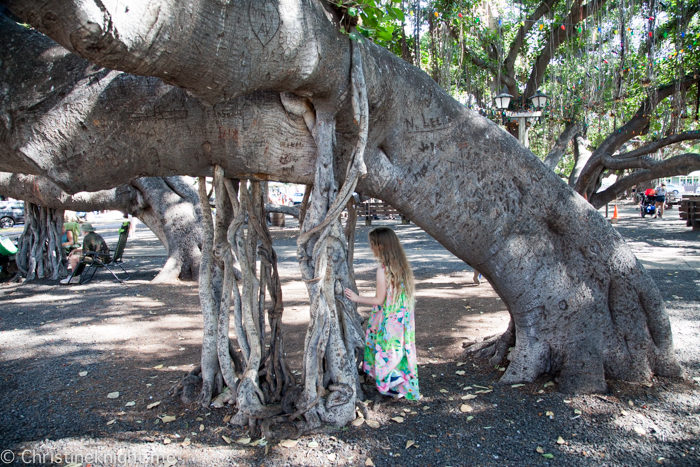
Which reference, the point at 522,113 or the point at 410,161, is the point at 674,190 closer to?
the point at 522,113

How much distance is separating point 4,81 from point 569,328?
4.08 metres

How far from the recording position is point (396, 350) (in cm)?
360

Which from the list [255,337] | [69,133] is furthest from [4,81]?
[255,337]

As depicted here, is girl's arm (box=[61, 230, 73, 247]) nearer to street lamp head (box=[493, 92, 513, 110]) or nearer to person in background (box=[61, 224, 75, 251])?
person in background (box=[61, 224, 75, 251])

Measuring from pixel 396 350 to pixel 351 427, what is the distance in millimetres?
649

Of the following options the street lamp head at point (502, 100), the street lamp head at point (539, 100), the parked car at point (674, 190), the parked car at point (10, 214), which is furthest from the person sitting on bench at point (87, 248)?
the parked car at point (674, 190)

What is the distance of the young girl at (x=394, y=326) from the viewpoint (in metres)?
3.59

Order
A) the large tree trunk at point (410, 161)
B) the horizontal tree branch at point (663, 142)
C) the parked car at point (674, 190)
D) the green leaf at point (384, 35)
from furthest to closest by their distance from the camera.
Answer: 1. the parked car at point (674, 190)
2. the horizontal tree branch at point (663, 142)
3. the green leaf at point (384, 35)
4. the large tree trunk at point (410, 161)

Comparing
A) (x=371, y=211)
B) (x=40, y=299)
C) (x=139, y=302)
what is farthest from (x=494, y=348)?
(x=371, y=211)

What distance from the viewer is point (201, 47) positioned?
7.55 ft

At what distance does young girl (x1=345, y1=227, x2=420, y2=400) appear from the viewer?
141 inches

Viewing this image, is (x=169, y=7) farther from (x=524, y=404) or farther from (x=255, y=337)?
(x=524, y=404)

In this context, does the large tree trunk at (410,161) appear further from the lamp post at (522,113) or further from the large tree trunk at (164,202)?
the lamp post at (522,113)

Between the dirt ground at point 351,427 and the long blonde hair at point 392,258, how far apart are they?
86cm
